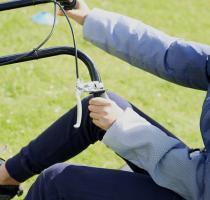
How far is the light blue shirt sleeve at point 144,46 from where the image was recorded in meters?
1.94

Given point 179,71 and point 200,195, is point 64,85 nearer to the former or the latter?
point 179,71

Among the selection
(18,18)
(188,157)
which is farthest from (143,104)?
(188,157)

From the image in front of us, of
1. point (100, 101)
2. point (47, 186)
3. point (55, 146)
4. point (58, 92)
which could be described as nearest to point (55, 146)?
point (55, 146)

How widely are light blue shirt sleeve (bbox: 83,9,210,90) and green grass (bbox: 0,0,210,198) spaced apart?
34.5 inches

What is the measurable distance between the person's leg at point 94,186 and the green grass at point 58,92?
861 millimetres

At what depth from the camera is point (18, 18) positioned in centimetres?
436

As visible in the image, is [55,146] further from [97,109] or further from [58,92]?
[58,92]

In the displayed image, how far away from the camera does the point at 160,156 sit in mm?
1607

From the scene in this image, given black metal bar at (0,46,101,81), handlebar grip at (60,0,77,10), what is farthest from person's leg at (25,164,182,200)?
handlebar grip at (60,0,77,10)

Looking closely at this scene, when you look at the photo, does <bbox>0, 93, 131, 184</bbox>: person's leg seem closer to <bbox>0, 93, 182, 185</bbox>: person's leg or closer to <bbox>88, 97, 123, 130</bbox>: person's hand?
<bbox>0, 93, 182, 185</bbox>: person's leg

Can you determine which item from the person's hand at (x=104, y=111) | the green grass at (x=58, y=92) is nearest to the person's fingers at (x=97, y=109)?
the person's hand at (x=104, y=111)

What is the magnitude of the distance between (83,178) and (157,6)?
13.3 feet

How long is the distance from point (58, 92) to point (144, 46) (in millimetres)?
1484

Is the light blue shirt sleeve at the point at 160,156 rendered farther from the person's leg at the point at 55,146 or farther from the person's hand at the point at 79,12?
the person's hand at the point at 79,12
